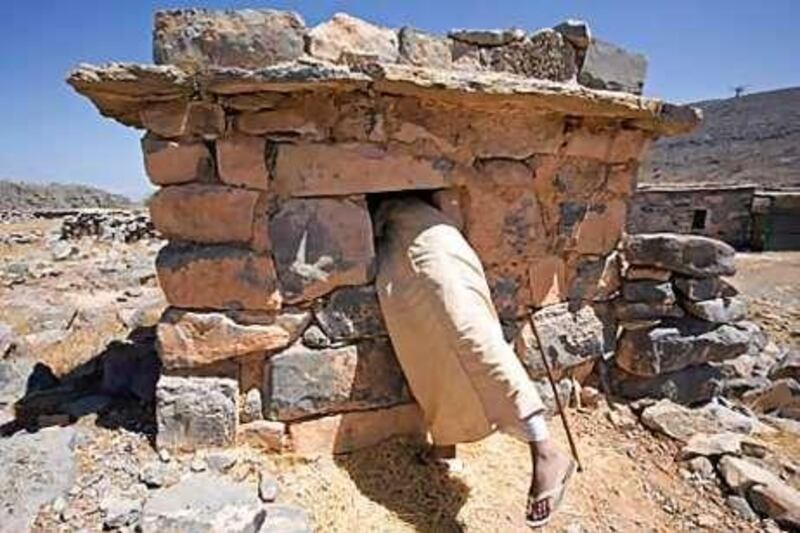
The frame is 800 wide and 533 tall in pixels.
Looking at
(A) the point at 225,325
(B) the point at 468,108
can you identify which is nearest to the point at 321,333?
(A) the point at 225,325

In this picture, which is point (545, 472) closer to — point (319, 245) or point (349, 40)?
point (319, 245)

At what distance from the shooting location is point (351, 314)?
241 centimetres

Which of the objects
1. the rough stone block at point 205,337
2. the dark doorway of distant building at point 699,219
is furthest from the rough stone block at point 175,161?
the dark doorway of distant building at point 699,219

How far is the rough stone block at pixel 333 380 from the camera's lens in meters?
2.34

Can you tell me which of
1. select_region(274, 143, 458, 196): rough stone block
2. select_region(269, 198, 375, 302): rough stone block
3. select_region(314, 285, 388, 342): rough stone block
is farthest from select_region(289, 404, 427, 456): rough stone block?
select_region(274, 143, 458, 196): rough stone block

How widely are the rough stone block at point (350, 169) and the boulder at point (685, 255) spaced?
4.19 ft

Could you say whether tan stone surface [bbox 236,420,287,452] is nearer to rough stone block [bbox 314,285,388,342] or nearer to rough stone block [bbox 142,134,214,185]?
rough stone block [bbox 314,285,388,342]

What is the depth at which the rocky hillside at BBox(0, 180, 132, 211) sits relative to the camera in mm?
19641

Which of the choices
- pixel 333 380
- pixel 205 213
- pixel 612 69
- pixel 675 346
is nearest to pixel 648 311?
pixel 675 346

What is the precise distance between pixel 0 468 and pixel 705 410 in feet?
9.85

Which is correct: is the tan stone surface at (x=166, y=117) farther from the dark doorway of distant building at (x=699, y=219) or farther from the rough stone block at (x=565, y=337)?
the dark doorway of distant building at (x=699, y=219)

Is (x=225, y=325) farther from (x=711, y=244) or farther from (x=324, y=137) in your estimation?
(x=711, y=244)

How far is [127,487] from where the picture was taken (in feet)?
6.73

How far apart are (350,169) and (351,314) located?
56 centimetres
